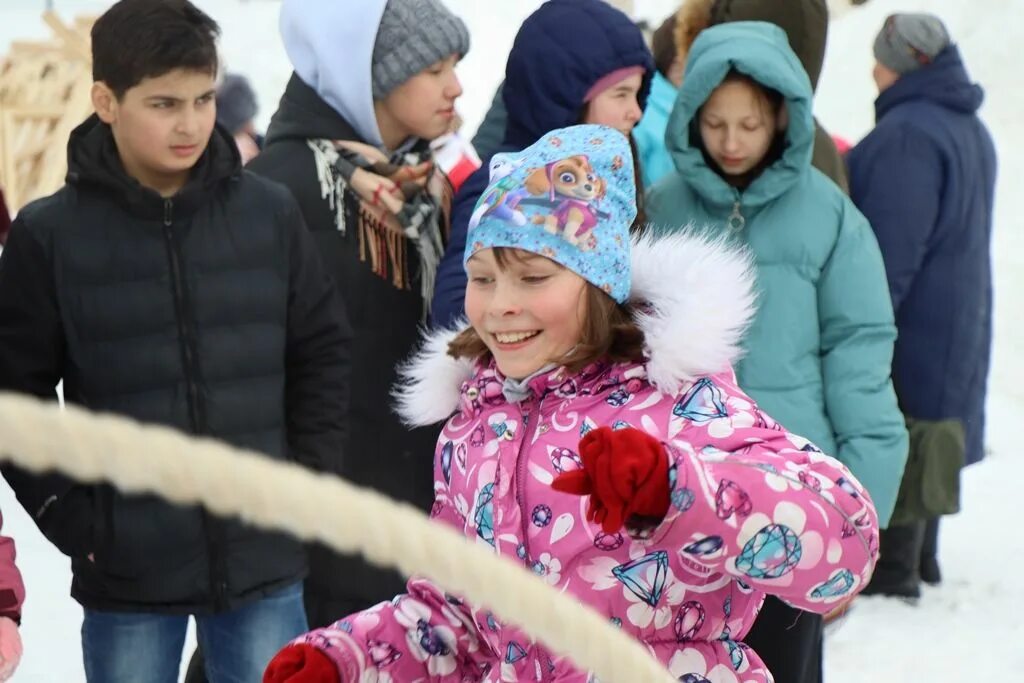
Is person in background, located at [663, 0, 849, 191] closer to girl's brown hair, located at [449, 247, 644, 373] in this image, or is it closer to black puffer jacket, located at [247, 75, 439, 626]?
black puffer jacket, located at [247, 75, 439, 626]

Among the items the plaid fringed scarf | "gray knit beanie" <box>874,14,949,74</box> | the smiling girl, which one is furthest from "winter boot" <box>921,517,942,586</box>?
the smiling girl

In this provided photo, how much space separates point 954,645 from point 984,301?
114 centimetres

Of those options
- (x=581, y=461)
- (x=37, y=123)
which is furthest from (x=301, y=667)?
(x=37, y=123)

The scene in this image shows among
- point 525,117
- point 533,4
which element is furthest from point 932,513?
point 533,4

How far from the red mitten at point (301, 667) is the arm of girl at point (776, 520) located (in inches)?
19.9

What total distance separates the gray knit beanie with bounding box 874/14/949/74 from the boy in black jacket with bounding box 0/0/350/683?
2.69 meters

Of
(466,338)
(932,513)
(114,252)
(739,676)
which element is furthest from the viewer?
(932,513)

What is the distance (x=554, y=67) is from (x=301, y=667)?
5.49 ft

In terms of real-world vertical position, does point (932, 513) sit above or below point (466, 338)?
below

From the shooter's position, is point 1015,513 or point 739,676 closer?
point 739,676

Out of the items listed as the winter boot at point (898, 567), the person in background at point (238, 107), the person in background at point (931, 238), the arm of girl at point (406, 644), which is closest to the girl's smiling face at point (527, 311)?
the arm of girl at point (406, 644)

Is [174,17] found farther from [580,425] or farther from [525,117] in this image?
[580,425]

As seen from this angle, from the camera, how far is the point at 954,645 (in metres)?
4.89

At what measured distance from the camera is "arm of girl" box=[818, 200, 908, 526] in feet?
10.6
